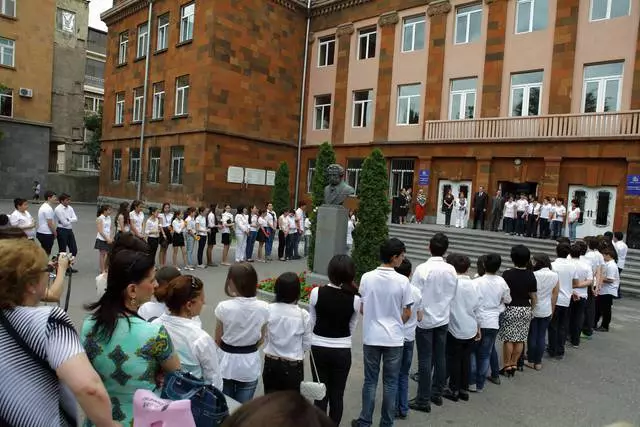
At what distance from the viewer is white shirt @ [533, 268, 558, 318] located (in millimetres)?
6641

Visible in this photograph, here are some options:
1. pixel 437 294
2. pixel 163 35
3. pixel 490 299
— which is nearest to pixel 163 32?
pixel 163 35

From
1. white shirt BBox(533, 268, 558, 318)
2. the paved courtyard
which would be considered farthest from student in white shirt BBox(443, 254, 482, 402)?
white shirt BBox(533, 268, 558, 318)

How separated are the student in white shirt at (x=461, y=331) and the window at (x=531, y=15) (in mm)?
18507

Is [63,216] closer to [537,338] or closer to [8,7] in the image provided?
[537,338]

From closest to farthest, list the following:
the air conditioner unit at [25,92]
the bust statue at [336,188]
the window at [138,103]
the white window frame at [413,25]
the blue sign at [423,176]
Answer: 1. the bust statue at [336,188]
2. the blue sign at [423,176]
3. the white window frame at [413,25]
4. the window at [138,103]
5. the air conditioner unit at [25,92]

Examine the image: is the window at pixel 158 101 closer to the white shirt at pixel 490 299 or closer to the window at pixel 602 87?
the window at pixel 602 87

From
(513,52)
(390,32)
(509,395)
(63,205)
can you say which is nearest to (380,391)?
(509,395)

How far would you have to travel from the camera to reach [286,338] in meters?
3.94

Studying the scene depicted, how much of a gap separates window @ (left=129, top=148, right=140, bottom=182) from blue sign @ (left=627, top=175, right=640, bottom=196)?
24.6 metres

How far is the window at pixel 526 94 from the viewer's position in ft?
66.0

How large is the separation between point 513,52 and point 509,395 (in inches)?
734

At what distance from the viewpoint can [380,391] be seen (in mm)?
5664

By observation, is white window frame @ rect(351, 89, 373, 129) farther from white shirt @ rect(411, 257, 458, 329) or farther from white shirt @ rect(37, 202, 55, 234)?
white shirt @ rect(411, 257, 458, 329)

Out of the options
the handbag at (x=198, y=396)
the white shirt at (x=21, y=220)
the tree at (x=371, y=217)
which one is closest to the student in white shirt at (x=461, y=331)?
the handbag at (x=198, y=396)
